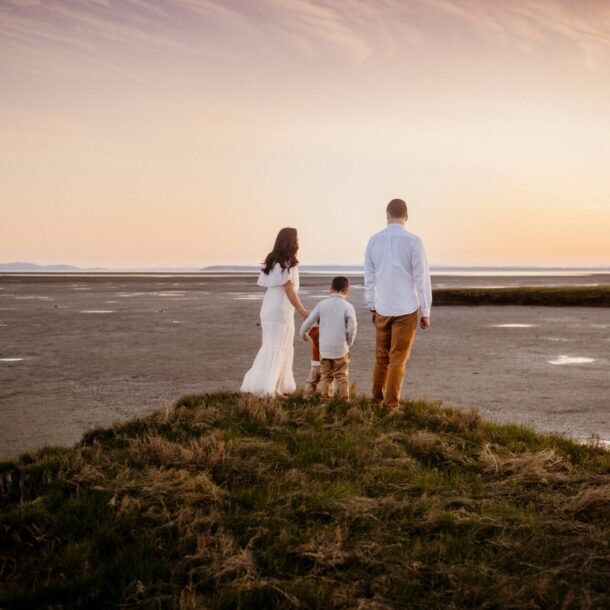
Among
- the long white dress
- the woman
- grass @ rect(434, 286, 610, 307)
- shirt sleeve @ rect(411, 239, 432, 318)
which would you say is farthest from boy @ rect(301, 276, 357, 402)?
grass @ rect(434, 286, 610, 307)

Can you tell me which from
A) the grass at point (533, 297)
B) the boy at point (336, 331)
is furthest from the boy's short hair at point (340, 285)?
the grass at point (533, 297)

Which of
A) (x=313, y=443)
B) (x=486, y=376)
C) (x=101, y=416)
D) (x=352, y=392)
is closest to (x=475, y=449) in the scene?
(x=313, y=443)

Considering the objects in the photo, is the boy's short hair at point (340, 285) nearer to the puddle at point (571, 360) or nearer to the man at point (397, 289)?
the man at point (397, 289)

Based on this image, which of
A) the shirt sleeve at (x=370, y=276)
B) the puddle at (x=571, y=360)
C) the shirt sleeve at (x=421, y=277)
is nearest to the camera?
the shirt sleeve at (x=421, y=277)

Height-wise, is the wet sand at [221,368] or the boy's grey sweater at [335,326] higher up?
the boy's grey sweater at [335,326]

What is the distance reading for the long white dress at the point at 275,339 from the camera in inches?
336

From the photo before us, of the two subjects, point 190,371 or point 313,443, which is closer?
point 313,443

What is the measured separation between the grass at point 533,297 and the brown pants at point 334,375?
2523 cm

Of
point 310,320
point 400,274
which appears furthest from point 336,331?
point 400,274

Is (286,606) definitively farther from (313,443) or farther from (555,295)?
(555,295)

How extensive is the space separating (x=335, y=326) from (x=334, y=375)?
65 centimetres

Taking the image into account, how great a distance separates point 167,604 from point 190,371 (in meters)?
8.43

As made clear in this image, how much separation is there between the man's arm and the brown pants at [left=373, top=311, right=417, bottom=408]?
0.18m

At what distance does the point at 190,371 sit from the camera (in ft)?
39.1
